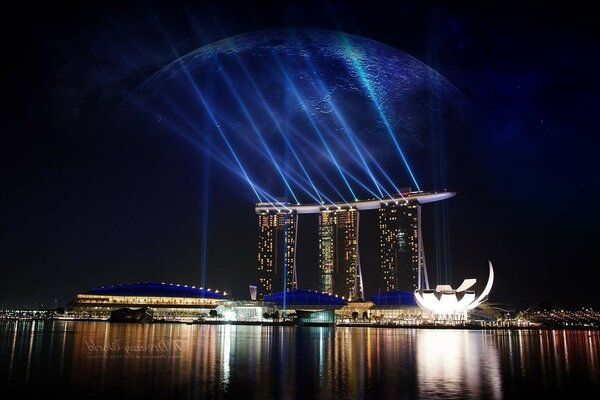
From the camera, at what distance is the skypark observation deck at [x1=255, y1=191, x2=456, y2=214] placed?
440 ft

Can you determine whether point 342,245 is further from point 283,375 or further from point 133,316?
point 283,375

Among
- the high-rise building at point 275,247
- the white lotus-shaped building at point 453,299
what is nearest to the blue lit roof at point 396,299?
the white lotus-shaped building at point 453,299

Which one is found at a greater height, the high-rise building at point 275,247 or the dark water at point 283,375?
the high-rise building at point 275,247

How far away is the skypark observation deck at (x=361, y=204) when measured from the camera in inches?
5285

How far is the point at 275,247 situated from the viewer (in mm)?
168875

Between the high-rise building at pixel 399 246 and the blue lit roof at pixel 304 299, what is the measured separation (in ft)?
97.3

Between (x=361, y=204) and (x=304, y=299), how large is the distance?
42.8 meters

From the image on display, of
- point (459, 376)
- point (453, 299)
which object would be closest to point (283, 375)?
point (459, 376)

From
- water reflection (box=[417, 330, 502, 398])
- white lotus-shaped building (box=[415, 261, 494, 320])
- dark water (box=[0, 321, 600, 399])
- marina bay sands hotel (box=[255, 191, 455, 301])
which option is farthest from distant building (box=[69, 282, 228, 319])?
water reflection (box=[417, 330, 502, 398])

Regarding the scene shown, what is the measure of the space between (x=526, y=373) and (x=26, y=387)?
54.4ft

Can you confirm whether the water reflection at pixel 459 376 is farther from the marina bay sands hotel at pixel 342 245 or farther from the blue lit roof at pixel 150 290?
the marina bay sands hotel at pixel 342 245

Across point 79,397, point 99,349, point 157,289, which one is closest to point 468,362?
point 79,397

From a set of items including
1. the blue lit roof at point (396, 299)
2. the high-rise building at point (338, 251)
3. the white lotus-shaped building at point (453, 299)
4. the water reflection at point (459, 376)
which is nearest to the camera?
the water reflection at point (459, 376)

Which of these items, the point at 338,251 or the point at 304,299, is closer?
the point at 304,299
